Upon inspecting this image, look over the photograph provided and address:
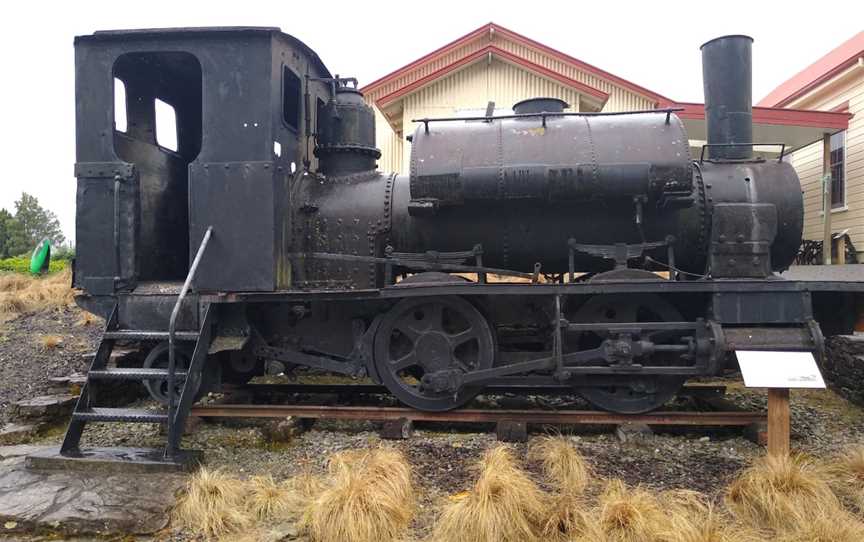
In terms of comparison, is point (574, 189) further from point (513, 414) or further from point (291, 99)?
point (291, 99)

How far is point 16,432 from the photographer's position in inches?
201

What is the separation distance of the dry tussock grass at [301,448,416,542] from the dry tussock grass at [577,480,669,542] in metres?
1.01

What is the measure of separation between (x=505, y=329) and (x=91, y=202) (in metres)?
3.68

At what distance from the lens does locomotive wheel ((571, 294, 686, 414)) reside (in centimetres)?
498

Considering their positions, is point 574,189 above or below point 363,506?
above

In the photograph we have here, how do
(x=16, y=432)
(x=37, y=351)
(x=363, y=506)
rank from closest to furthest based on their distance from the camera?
(x=363, y=506)
(x=16, y=432)
(x=37, y=351)

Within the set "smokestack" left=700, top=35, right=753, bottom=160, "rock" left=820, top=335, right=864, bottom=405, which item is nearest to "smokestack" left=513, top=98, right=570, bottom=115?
"smokestack" left=700, top=35, right=753, bottom=160

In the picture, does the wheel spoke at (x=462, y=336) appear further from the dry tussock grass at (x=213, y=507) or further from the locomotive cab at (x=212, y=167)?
the dry tussock grass at (x=213, y=507)

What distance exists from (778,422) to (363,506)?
9.36ft

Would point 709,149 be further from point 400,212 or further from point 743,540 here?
point 743,540

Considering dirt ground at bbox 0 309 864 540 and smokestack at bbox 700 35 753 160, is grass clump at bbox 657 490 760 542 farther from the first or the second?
smokestack at bbox 700 35 753 160

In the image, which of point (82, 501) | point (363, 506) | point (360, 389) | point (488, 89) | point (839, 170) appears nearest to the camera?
point (363, 506)

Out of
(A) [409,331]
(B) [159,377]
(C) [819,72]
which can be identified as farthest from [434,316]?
(C) [819,72]

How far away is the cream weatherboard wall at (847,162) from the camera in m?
12.0
